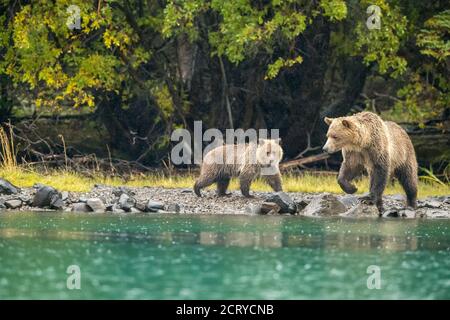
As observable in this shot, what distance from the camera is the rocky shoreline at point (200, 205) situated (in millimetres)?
16188

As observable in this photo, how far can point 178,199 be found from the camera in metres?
17.7

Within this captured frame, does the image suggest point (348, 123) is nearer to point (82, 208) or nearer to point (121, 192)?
point (121, 192)

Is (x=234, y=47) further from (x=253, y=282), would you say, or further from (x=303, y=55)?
(x=253, y=282)

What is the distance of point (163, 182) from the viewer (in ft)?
65.9

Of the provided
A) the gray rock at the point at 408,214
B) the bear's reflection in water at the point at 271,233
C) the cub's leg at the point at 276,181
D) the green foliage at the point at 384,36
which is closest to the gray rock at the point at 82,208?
the bear's reflection in water at the point at 271,233

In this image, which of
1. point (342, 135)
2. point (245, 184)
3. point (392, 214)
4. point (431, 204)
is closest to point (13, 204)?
point (245, 184)

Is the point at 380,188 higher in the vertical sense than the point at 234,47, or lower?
lower

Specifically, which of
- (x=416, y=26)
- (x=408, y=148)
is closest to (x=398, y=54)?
(x=416, y=26)

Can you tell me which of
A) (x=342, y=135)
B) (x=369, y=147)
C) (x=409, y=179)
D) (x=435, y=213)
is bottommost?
(x=435, y=213)

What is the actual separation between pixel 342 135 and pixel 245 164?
2305mm

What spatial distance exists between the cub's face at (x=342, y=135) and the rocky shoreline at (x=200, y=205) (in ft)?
2.83

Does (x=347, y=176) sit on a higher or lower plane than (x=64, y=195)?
higher

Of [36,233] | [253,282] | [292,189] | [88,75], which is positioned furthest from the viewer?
[88,75]

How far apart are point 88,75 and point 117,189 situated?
4.56 m
